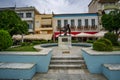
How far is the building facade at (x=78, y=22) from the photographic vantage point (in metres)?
46.2

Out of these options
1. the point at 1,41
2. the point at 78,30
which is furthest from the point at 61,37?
the point at 78,30

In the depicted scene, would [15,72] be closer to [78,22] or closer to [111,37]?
[111,37]

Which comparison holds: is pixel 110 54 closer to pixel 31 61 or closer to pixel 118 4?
pixel 31 61

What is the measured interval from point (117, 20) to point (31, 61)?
23.4 meters

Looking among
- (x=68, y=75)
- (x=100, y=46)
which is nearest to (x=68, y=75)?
(x=68, y=75)

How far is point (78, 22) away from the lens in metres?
46.5

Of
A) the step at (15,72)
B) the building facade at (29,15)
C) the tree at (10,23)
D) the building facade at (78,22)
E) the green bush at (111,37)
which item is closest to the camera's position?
the step at (15,72)

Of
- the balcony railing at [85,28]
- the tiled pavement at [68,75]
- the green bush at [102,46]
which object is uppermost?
the balcony railing at [85,28]

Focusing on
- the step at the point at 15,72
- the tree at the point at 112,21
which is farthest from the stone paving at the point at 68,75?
the tree at the point at 112,21

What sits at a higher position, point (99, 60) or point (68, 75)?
point (99, 60)

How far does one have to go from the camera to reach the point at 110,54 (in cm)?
1223

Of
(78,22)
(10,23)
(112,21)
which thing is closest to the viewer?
(10,23)

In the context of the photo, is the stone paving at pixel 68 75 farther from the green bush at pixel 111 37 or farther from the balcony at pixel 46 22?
the balcony at pixel 46 22

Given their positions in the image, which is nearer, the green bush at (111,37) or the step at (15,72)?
the step at (15,72)
